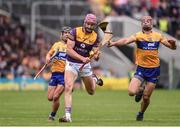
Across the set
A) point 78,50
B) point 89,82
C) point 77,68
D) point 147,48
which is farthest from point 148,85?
point 78,50

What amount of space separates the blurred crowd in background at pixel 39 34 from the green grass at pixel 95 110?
649cm

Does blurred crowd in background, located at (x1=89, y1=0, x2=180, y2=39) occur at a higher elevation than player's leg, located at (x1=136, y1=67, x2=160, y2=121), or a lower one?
lower

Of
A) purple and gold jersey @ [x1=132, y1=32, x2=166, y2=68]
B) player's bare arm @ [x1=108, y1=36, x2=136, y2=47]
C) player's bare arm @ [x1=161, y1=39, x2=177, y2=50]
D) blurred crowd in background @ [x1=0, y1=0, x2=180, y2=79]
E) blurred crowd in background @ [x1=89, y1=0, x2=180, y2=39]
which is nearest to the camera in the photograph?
player's bare arm @ [x1=108, y1=36, x2=136, y2=47]

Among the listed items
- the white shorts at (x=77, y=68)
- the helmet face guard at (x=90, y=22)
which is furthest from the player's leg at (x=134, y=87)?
the helmet face guard at (x=90, y=22)

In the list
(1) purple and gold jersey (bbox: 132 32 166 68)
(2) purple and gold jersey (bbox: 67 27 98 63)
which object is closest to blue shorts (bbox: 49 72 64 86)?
(2) purple and gold jersey (bbox: 67 27 98 63)

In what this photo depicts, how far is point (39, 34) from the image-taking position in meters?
47.6

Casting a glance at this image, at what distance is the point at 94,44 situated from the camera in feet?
73.3

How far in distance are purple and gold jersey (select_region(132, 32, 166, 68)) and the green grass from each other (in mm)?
1578

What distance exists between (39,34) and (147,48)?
2495 cm

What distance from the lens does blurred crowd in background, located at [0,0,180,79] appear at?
45.3 m

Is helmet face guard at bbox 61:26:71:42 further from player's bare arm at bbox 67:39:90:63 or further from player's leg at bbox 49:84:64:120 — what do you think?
player's leg at bbox 49:84:64:120

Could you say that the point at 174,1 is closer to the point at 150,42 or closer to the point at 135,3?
the point at 135,3

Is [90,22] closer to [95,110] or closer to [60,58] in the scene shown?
[60,58]

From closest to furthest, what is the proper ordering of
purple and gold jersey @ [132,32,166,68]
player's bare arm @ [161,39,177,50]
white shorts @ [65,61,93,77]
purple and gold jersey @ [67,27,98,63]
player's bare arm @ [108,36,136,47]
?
purple and gold jersey @ [67,27,98,63] → white shorts @ [65,61,93,77] → player's bare arm @ [108,36,136,47] → player's bare arm @ [161,39,177,50] → purple and gold jersey @ [132,32,166,68]
